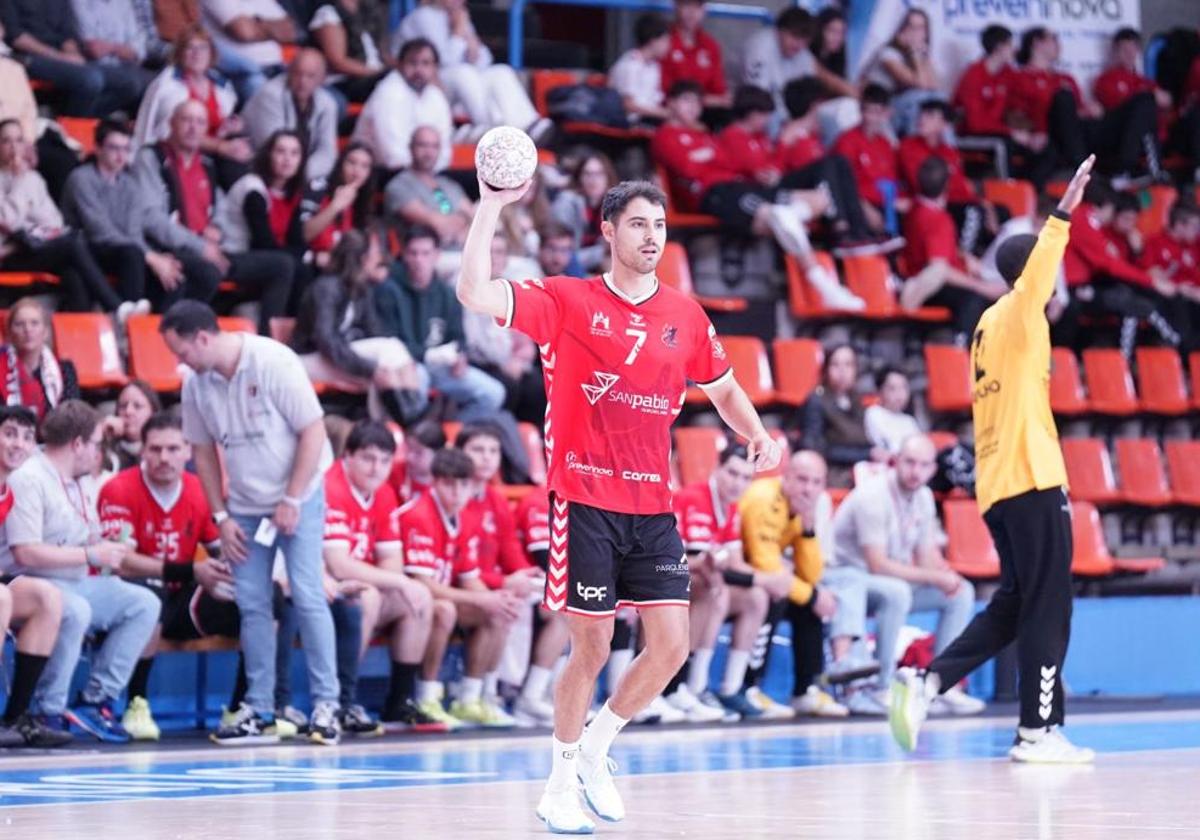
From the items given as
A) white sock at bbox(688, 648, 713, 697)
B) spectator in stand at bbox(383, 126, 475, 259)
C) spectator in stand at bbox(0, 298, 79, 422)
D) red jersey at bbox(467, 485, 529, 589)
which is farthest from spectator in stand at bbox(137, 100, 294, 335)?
white sock at bbox(688, 648, 713, 697)

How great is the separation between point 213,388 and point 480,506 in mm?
2139

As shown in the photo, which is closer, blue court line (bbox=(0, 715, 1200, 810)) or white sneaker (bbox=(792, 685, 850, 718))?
blue court line (bbox=(0, 715, 1200, 810))

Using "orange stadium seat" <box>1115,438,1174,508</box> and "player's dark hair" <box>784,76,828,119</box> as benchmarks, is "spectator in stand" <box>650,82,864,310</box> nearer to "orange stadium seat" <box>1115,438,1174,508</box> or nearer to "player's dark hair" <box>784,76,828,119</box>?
"player's dark hair" <box>784,76,828,119</box>

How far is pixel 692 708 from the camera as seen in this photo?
12633mm

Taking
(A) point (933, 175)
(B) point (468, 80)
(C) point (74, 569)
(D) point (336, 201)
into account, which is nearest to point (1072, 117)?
(A) point (933, 175)

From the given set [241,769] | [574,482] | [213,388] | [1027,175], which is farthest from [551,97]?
[574,482]

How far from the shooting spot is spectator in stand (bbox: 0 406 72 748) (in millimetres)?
10117

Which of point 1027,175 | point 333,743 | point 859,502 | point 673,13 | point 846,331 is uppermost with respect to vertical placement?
point 673,13

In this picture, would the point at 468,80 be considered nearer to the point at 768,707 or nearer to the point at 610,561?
the point at 768,707

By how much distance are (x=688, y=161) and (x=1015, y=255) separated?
25.3 ft

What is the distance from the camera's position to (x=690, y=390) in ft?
52.1

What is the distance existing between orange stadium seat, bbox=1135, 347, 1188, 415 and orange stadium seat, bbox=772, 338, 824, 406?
3399mm

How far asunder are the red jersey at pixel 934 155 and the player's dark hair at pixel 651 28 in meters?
2.33

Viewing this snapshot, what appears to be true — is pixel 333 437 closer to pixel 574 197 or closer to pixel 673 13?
pixel 574 197
